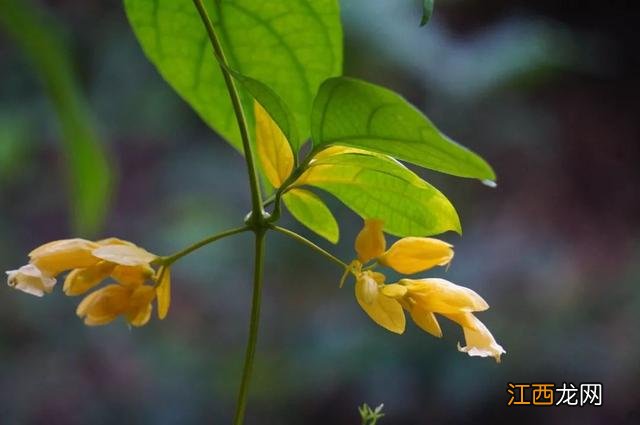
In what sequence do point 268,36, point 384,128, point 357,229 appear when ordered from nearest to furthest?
point 384,128 → point 268,36 → point 357,229

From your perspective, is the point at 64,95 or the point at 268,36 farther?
the point at 268,36

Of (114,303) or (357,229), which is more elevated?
(357,229)

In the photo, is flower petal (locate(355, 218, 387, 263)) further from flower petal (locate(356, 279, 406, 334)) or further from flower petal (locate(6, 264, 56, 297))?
flower petal (locate(6, 264, 56, 297))

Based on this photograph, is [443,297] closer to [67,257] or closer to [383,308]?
[383,308]

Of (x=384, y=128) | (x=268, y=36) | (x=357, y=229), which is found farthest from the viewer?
(x=357, y=229)

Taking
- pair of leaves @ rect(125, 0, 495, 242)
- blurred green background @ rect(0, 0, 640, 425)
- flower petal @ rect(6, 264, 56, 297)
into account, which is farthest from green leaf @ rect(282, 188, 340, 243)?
blurred green background @ rect(0, 0, 640, 425)

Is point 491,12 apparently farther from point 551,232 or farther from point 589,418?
point 589,418

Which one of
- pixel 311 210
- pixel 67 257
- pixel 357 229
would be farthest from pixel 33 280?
pixel 357 229

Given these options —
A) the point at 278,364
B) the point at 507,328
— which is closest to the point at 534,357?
the point at 507,328
